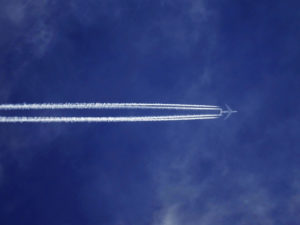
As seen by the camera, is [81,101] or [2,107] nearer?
[2,107]

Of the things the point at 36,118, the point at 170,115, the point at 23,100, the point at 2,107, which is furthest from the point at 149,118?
the point at 23,100

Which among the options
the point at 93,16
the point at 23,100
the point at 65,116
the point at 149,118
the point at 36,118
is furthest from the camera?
the point at 93,16

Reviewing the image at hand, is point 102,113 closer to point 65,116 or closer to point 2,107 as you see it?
point 65,116

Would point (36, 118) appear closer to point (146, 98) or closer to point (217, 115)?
point (146, 98)

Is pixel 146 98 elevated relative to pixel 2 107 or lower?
elevated

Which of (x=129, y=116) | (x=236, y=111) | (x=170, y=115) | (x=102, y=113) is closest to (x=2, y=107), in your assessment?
(x=102, y=113)

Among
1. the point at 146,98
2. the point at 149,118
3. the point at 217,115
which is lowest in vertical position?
the point at 149,118

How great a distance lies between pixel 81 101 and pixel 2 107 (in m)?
43.4

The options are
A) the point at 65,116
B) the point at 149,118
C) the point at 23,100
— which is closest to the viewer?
the point at 65,116

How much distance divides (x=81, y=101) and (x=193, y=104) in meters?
42.5

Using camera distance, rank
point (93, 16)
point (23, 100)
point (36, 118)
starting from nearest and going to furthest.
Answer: point (36, 118)
point (23, 100)
point (93, 16)

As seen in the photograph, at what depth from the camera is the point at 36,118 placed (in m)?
105

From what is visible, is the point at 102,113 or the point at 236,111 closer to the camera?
the point at 102,113

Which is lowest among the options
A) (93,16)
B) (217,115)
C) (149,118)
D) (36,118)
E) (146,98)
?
(36,118)
